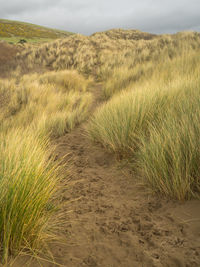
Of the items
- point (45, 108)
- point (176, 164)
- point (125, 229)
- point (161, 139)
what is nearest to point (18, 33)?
point (45, 108)

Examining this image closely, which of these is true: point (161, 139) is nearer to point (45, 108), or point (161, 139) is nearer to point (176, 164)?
point (176, 164)

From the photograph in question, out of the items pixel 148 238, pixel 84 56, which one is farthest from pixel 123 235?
pixel 84 56

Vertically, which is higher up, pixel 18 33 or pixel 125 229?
pixel 18 33

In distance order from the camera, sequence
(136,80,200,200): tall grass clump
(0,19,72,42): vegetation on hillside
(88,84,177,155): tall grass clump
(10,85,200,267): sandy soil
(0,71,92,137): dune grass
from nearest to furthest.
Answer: (10,85,200,267): sandy soil
(136,80,200,200): tall grass clump
(88,84,177,155): tall grass clump
(0,71,92,137): dune grass
(0,19,72,42): vegetation on hillside

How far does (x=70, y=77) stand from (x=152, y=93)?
5.32m

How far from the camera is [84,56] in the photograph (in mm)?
12281

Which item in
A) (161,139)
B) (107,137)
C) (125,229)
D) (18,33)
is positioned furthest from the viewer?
(18,33)

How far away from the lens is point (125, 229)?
1.34m

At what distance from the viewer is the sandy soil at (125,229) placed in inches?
42.0

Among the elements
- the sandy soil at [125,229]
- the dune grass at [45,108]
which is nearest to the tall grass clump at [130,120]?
the sandy soil at [125,229]

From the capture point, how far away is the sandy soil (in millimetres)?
1067

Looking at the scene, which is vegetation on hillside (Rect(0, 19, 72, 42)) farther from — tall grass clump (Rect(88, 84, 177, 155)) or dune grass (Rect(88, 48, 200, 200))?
dune grass (Rect(88, 48, 200, 200))

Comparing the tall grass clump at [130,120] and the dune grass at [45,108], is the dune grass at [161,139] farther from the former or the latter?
the dune grass at [45,108]

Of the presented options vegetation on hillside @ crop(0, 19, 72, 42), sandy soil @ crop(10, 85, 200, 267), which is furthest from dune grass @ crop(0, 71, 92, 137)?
vegetation on hillside @ crop(0, 19, 72, 42)
